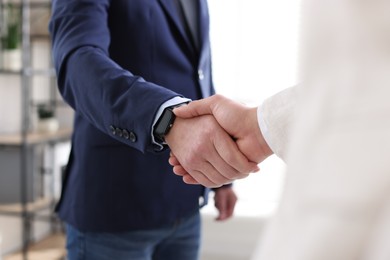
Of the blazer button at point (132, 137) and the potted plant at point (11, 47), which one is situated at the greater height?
the blazer button at point (132, 137)

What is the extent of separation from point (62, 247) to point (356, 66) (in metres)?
2.88

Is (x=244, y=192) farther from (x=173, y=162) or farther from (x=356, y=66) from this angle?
(x=356, y=66)

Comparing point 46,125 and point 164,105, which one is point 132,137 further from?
point 46,125

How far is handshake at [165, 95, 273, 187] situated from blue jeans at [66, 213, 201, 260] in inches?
12.7

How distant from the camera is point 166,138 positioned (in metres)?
1.00

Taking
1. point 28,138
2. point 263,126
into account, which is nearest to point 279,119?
point 263,126

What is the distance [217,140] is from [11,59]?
83.7 inches

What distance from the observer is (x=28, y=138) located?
2.80 m

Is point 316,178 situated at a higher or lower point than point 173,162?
higher

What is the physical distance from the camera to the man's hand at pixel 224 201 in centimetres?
153

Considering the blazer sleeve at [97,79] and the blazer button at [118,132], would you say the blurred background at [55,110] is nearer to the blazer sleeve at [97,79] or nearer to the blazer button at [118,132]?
the blazer sleeve at [97,79]

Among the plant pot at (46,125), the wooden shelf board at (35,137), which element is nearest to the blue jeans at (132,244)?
the wooden shelf board at (35,137)

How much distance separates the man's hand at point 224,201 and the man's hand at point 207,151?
0.52 metres

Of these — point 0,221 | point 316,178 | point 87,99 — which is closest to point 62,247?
point 0,221
